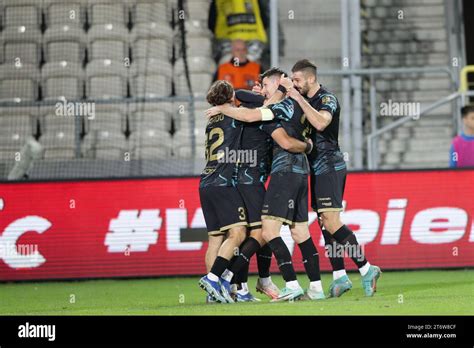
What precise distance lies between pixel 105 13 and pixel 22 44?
4.35ft

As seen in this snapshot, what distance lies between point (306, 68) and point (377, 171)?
386 centimetres

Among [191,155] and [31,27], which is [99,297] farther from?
[31,27]

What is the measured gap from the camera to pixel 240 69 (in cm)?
1747

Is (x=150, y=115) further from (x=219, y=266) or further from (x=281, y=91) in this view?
(x=219, y=266)

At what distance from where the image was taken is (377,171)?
49.4 feet

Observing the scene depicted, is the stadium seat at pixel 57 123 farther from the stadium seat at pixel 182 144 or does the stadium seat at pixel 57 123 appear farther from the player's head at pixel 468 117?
the player's head at pixel 468 117

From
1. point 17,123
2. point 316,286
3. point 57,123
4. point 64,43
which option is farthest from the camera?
point 64,43

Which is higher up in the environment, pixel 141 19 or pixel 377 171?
pixel 141 19

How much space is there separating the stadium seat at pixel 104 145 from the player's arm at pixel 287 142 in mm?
5840

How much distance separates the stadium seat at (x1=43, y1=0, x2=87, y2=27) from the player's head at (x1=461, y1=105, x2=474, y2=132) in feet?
20.4

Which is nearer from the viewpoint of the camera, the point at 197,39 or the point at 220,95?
the point at 220,95

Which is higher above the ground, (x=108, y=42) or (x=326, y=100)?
(x=108, y=42)

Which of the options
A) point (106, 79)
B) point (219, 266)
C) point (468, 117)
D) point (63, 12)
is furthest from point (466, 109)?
point (63, 12)
